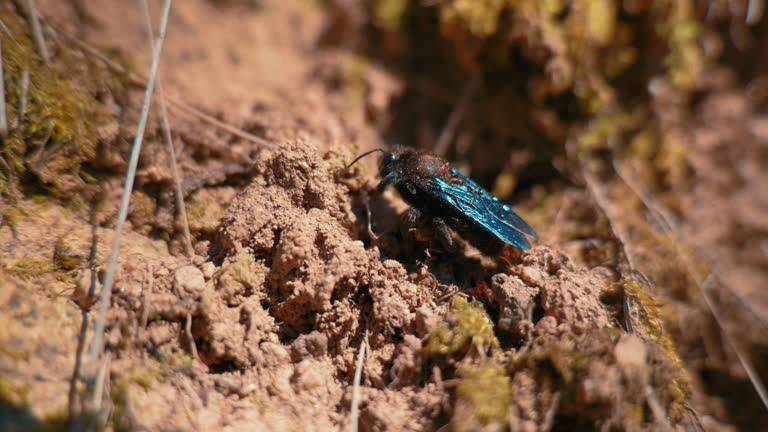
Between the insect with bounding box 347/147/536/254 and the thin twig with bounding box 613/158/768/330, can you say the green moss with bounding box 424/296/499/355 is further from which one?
the thin twig with bounding box 613/158/768/330

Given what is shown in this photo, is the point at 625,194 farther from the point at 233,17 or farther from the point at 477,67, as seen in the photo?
the point at 233,17

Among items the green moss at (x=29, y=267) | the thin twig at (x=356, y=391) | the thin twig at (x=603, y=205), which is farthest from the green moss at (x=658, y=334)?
the green moss at (x=29, y=267)

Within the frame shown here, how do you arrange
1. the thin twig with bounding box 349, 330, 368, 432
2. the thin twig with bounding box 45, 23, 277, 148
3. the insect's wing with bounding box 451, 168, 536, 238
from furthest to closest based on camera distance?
the thin twig with bounding box 45, 23, 277, 148
the insect's wing with bounding box 451, 168, 536, 238
the thin twig with bounding box 349, 330, 368, 432

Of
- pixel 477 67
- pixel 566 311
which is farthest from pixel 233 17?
pixel 566 311

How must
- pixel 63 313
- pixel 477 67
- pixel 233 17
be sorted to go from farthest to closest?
pixel 233 17 < pixel 477 67 < pixel 63 313

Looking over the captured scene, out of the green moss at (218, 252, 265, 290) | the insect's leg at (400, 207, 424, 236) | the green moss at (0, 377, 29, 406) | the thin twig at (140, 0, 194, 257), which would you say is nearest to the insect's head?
the insect's leg at (400, 207, 424, 236)

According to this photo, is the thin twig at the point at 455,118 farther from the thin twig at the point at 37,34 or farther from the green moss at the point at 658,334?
the thin twig at the point at 37,34
